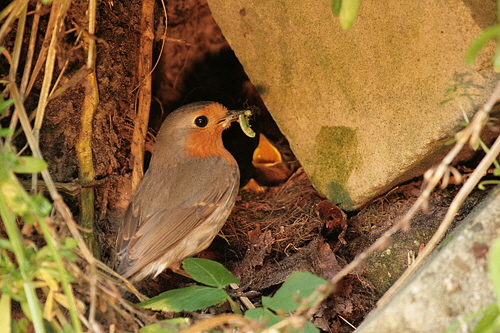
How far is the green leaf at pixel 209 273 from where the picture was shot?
2.89m

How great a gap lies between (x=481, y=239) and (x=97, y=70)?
3.23 meters

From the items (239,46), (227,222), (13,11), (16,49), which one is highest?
(13,11)

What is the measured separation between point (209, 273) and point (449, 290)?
1279 mm

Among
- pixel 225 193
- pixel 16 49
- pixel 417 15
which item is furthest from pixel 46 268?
pixel 417 15

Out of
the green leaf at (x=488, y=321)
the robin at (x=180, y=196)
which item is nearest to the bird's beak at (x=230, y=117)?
the robin at (x=180, y=196)

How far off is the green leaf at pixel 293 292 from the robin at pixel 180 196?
173 cm

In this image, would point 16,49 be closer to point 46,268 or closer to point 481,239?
point 46,268

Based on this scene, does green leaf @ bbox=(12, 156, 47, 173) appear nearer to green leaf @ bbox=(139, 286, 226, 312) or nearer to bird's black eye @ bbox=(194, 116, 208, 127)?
green leaf @ bbox=(139, 286, 226, 312)

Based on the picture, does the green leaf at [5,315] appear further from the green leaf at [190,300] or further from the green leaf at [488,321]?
the green leaf at [488,321]

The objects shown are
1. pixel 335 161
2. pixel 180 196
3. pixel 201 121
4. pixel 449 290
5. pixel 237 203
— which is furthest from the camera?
pixel 237 203

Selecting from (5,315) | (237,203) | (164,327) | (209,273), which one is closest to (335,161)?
(237,203)

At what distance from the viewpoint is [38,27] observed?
382 centimetres

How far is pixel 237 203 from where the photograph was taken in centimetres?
547

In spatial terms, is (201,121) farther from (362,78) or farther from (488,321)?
(488,321)
